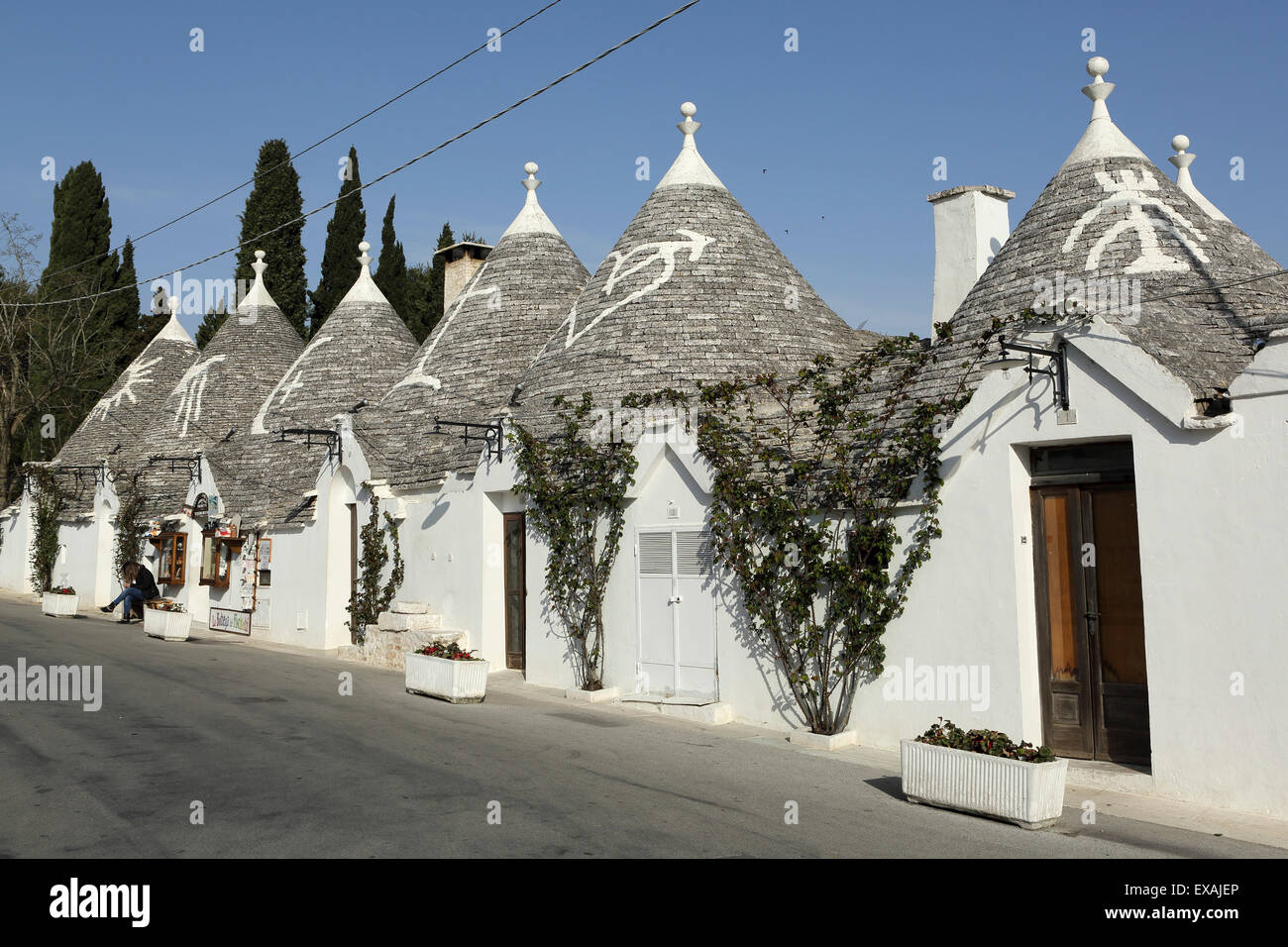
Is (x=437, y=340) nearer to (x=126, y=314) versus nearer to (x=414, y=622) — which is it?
(x=414, y=622)

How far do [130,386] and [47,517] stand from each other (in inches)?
219

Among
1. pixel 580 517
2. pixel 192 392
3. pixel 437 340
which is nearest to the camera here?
pixel 580 517

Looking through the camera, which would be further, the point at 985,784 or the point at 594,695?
the point at 594,695

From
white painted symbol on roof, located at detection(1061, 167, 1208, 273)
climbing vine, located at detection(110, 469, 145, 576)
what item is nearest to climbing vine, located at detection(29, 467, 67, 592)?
climbing vine, located at detection(110, 469, 145, 576)

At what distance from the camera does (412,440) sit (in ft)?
64.8

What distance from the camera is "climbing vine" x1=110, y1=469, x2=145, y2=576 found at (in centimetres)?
2783

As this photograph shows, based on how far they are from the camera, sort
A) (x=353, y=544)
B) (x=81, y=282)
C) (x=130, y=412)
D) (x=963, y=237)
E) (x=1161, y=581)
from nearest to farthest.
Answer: (x=1161, y=581) → (x=963, y=237) → (x=353, y=544) → (x=130, y=412) → (x=81, y=282)

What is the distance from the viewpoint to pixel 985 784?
7758 millimetres

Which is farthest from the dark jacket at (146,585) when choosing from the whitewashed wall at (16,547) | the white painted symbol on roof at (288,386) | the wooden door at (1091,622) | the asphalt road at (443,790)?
the wooden door at (1091,622)

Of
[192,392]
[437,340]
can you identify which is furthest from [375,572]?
[192,392]

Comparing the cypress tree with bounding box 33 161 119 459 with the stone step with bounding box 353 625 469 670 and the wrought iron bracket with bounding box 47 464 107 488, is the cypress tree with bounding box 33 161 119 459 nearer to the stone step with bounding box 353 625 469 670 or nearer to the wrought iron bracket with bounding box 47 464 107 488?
the wrought iron bracket with bounding box 47 464 107 488

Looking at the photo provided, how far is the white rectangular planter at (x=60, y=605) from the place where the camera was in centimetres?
2533
